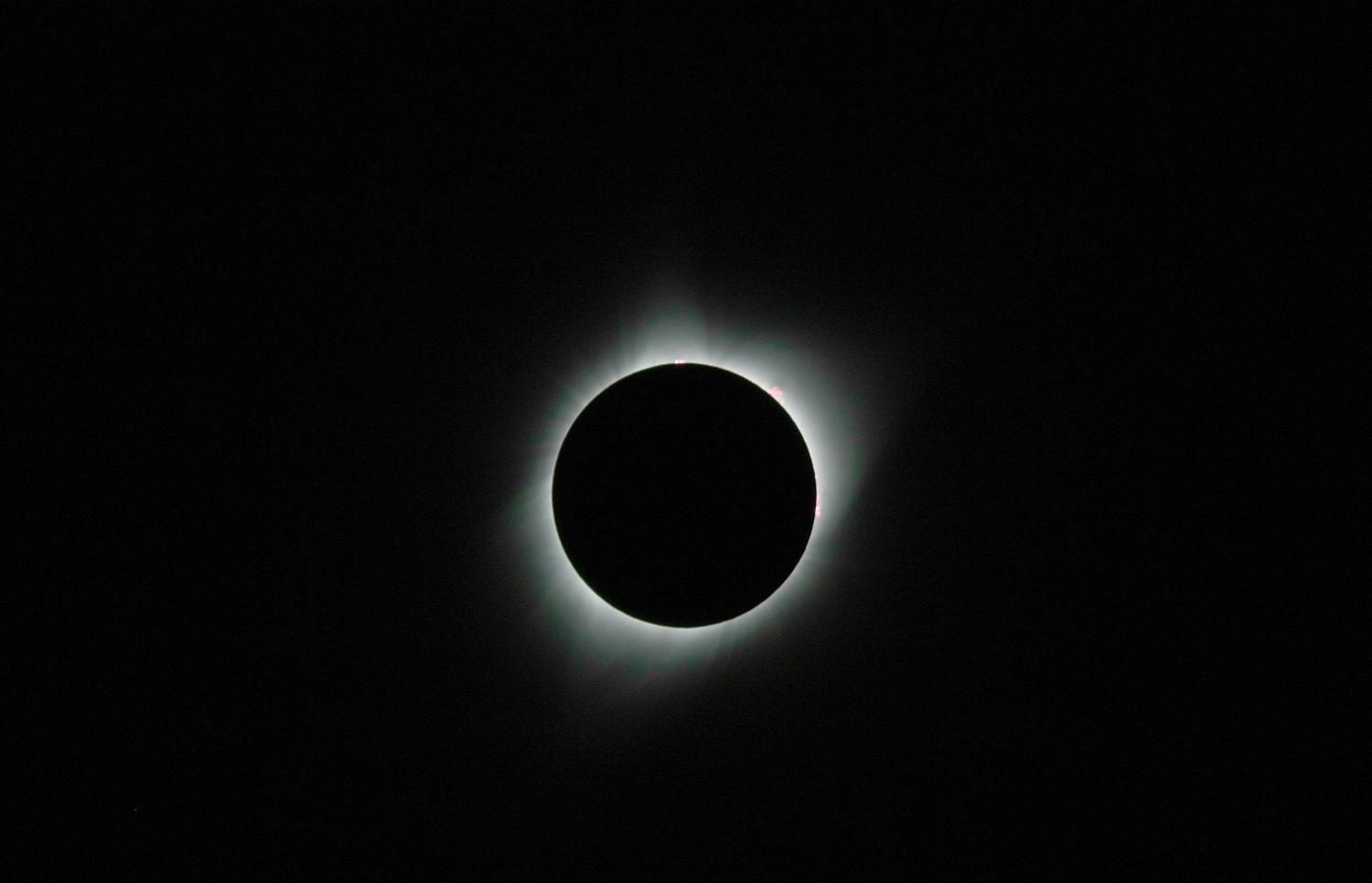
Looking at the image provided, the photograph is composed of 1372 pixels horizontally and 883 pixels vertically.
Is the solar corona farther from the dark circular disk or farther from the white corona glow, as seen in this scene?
the dark circular disk

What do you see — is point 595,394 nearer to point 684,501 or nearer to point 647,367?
point 647,367

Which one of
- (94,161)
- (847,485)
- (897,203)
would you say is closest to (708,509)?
(847,485)

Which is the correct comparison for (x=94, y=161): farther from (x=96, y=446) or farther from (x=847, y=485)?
(x=847, y=485)

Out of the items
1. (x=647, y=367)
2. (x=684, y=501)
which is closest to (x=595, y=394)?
(x=647, y=367)

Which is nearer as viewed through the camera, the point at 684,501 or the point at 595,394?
the point at 684,501

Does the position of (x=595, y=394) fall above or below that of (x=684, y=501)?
above
